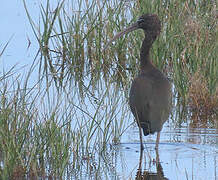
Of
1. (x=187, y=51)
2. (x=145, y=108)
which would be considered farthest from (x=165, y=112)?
(x=187, y=51)

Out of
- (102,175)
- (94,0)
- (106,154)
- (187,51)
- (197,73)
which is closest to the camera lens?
(102,175)

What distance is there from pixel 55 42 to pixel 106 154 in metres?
3.87

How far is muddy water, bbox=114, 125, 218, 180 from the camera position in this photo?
625cm

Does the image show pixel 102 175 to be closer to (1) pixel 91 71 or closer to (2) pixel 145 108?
(2) pixel 145 108

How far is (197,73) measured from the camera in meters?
8.30

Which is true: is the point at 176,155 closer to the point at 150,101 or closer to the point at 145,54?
the point at 150,101

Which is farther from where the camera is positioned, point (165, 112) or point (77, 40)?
point (77, 40)

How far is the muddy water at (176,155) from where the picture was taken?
625 centimetres

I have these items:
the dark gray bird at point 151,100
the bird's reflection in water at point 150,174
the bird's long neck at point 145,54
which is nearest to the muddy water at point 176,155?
the bird's reflection in water at point 150,174

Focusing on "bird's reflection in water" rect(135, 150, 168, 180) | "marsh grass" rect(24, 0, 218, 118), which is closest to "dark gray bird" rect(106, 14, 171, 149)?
"bird's reflection in water" rect(135, 150, 168, 180)

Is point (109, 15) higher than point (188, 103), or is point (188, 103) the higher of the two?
point (109, 15)

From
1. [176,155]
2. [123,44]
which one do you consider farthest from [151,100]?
[123,44]

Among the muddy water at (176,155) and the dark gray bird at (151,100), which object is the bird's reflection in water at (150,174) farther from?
the dark gray bird at (151,100)

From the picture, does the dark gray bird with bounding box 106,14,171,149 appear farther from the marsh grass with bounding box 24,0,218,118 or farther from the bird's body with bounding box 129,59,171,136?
the marsh grass with bounding box 24,0,218,118
